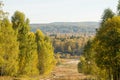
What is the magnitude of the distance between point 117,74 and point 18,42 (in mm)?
29499

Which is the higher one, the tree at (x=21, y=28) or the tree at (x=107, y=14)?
the tree at (x=107, y=14)

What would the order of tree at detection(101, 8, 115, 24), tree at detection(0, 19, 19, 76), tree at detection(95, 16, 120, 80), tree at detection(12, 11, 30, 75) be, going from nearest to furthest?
tree at detection(95, 16, 120, 80), tree at detection(101, 8, 115, 24), tree at detection(0, 19, 19, 76), tree at detection(12, 11, 30, 75)

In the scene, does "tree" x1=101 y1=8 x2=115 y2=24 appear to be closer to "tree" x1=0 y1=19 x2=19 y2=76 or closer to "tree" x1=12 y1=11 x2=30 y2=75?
"tree" x1=0 y1=19 x2=19 y2=76

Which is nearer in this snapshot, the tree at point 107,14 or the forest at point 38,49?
the forest at point 38,49

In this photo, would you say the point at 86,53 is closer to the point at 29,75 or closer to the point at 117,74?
the point at 29,75

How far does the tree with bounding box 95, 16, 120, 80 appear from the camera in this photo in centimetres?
3978

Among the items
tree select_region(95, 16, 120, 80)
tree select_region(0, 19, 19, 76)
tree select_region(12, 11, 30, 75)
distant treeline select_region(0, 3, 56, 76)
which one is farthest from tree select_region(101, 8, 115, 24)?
tree select_region(12, 11, 30, 75)

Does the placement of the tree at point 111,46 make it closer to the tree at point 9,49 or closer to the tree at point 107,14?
the tree at point 107,14

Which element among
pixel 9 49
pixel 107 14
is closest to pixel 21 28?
pixel 9 49

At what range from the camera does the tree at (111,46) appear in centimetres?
3978

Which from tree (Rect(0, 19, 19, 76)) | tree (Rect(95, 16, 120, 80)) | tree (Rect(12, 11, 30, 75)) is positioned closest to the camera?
tree (Rect(95, 16, 120, 80))

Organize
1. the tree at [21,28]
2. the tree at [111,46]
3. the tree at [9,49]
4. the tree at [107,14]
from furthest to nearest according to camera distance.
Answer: the tree at [21,28] < the tree at [9,49] < the tree at [107,14] < the tree at [111,46]

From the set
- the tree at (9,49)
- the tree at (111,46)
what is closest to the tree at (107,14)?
the tree at (111,46)

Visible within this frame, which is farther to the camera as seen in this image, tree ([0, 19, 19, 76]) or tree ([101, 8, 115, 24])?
tree ([0, 19, 19, 76])
